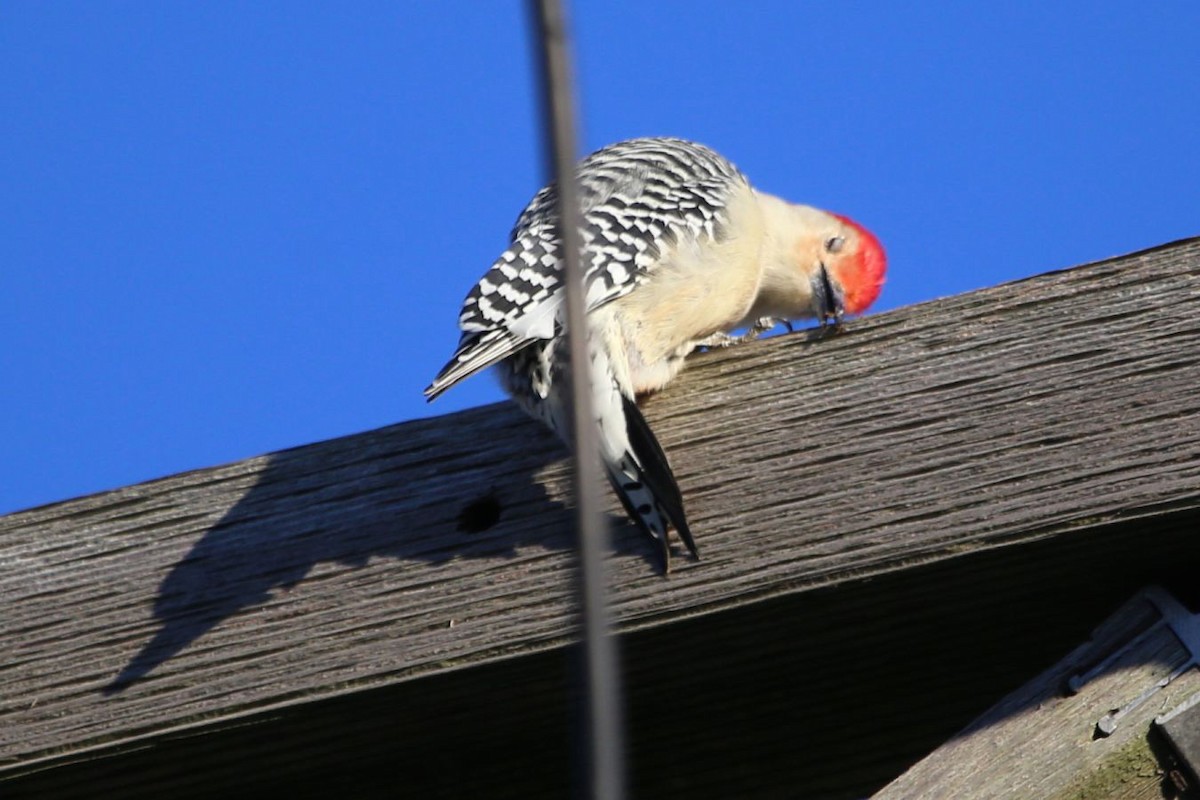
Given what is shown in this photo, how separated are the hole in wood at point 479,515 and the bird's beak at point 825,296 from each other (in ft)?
7.93

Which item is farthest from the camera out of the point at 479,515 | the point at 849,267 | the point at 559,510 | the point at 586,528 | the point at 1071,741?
the point at 849,267

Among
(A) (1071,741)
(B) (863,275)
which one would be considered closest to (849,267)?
(B) (863,275)

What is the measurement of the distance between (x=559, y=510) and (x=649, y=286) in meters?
1.67

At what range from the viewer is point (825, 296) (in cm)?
→ 505

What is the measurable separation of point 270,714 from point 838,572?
33.7 inches

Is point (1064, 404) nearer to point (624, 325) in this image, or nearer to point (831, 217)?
point (624, 325)

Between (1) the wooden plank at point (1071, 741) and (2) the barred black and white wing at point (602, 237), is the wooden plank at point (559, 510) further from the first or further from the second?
(2) the barred black and white wing at point (602, 237)

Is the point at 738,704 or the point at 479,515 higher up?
the point at 479,515

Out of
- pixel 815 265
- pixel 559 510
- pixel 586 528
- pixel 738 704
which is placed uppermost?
pixel 815 265

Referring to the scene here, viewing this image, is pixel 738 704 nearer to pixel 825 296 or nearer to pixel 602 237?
pixel 602 237

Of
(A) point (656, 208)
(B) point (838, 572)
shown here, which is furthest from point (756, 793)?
(A) point (656, 208)

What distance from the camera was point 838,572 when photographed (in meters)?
2.22

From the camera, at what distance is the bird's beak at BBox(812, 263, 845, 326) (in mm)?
4980

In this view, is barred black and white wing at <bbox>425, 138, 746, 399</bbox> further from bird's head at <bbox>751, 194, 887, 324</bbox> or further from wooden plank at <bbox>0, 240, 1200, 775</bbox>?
wooden plank at <bbox>0, 240, 1200, 775</bbox>
